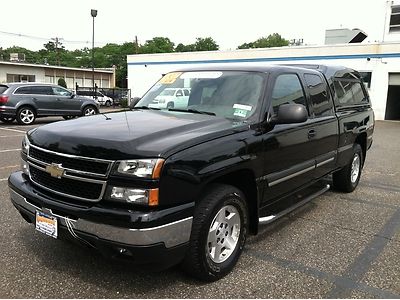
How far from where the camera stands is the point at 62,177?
3.02 metres

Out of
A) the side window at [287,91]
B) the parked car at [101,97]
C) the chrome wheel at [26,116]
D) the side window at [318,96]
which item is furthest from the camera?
the parked car at [101,97]

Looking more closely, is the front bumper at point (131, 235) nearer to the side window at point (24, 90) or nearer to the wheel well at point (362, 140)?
the wheel well at point (362, 140)

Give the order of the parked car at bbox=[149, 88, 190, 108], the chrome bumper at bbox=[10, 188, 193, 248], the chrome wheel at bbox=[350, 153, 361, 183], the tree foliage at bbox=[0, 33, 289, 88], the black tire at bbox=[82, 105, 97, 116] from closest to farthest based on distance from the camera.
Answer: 1. the chrome bumper at bbox=[10, 188, 193, 248]
2. the parked car at bbox=[149, 88, 190, 108]
3. the chrome wheel at bbox=[350, 153, 361, 183]
4. the black tire at bbox=[82, 105, 97, 116]
5. the tree foliage at bbox=[0, 33, 289, 88]

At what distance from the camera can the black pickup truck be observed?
276 cm

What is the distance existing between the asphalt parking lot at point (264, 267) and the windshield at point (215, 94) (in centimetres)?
142

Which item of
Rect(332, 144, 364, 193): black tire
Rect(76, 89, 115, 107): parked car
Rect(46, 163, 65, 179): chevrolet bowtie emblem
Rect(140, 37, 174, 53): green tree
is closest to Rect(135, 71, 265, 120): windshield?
Rect(46, 163, 65, 179): chevrolet bowtie emblem

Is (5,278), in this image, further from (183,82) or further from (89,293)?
(183,82)

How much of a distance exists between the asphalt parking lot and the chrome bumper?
0.31 meters

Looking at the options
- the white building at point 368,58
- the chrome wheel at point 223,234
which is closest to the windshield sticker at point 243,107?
the chrome wheel at point 223,234

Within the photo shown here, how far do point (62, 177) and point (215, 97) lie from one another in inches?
70.1

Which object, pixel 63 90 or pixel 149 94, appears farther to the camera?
pixel 63 90

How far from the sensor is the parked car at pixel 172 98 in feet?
13.9

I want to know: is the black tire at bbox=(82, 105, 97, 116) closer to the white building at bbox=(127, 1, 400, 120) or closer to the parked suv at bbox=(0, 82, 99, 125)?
the parked suv at bbox=(0, 82, 99, 125)

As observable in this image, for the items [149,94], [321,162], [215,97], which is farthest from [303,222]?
[149,94]
